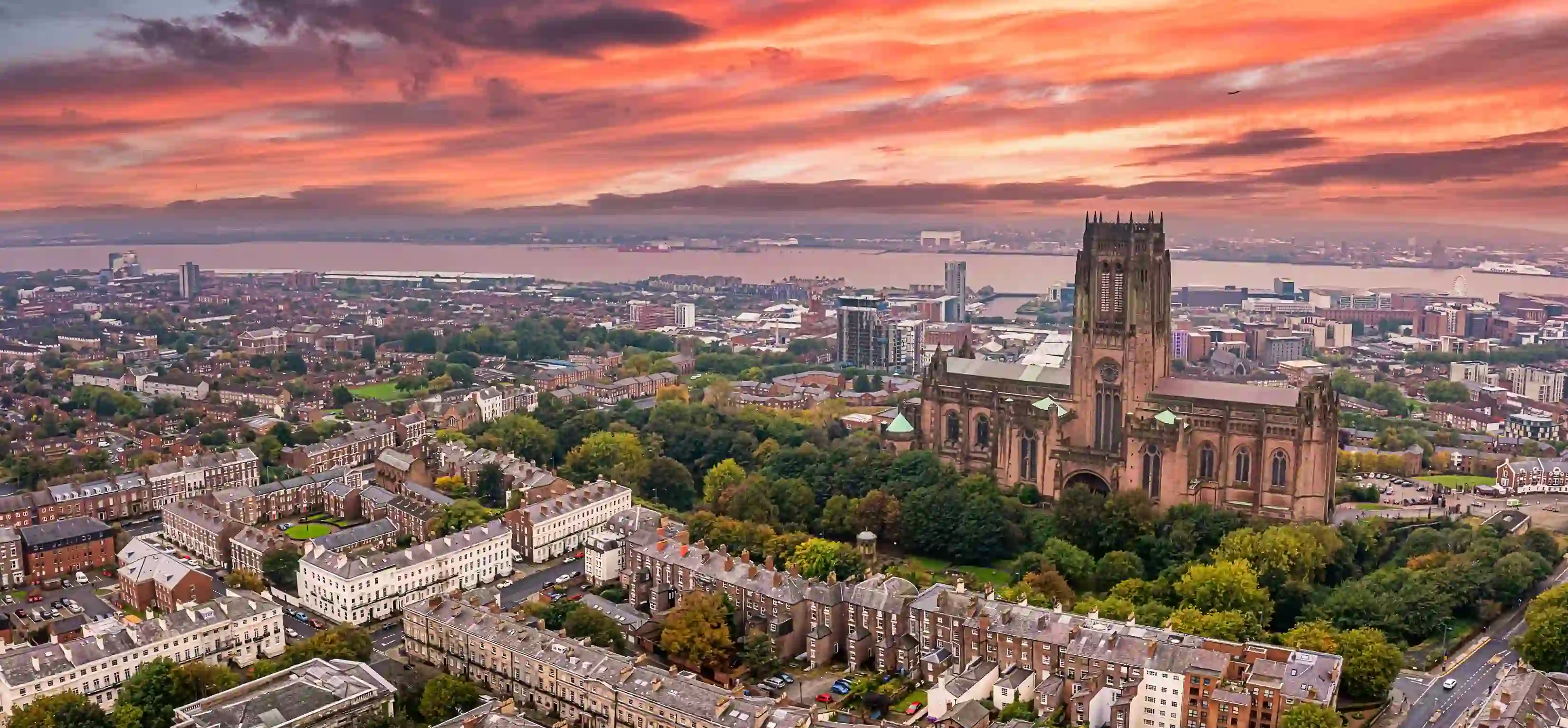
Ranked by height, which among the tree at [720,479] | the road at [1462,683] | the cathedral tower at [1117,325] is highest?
the cathedral tower at [1117,325]

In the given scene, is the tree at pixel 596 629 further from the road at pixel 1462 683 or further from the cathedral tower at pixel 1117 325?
the cathedral tower at pixel 1117 325

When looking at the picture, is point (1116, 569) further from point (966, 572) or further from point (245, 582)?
point (245, 582)

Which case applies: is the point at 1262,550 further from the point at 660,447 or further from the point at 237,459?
the point at 237,459

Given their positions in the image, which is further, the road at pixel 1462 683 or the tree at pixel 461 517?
the tree at pixel 461 517

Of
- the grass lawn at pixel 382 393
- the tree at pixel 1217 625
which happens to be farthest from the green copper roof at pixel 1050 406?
the grass lawn at pixel 382 393

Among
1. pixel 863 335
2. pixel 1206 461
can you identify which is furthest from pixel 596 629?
pixel 863 335

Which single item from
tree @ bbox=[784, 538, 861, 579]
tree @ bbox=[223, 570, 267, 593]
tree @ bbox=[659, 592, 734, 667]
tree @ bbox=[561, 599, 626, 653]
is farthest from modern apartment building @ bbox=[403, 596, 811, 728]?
tree @ bbox=[223, 570, 267, 593]

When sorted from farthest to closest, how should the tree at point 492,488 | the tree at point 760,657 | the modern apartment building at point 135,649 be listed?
1. the tree at point 492,488
2. the tree at point 760,657
3. the modern apartment building at point 135,649

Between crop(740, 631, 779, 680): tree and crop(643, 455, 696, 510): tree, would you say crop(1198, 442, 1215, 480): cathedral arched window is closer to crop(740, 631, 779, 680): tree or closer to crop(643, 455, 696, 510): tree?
crop(740, 631, 779, 680): tree
